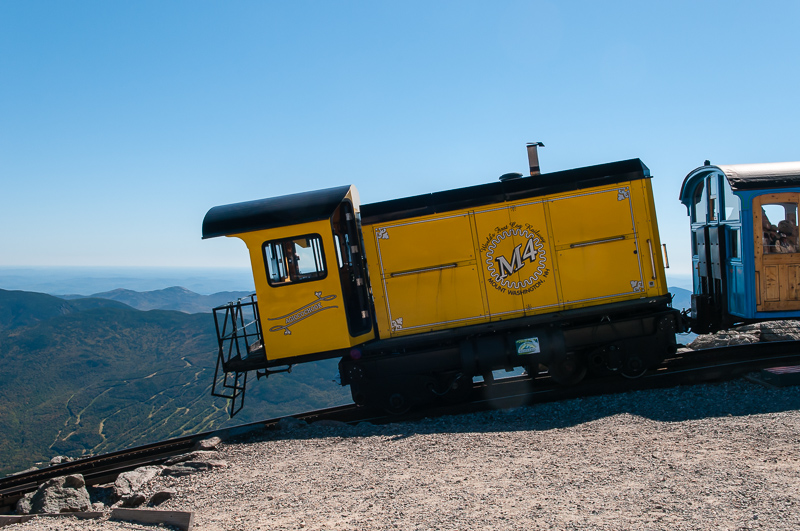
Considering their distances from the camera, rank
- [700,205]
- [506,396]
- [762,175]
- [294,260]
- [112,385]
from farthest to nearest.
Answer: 1. [112,385]
2. [700,205]
3. [506,396]
4. [294,260]
5. [762,175]

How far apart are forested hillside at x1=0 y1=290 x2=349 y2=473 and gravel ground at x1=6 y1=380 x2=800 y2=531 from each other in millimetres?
62897

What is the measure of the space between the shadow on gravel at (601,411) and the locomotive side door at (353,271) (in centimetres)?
187

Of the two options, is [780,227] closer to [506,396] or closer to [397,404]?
[506,396]

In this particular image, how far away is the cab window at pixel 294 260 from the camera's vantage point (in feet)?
28.2

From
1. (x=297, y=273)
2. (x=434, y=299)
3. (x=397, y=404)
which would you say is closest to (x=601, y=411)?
(x=434, y=299)

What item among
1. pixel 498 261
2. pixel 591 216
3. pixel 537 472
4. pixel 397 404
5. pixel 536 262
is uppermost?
pixel 591 216

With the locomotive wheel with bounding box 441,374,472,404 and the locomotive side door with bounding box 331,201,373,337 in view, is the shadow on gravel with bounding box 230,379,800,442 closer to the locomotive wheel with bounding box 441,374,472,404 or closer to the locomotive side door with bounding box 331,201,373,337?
the locomotive wheel with bounding box 441,374,472,404

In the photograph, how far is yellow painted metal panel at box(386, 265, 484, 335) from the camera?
28.9 ft

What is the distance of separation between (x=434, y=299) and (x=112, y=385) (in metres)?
144

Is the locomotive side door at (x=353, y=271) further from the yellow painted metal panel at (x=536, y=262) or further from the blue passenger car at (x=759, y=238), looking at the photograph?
the blue passenger car at (x=759, y=238)

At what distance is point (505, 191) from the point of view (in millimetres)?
8719

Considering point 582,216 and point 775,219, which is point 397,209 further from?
point 775,219

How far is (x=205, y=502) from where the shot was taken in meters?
5.64

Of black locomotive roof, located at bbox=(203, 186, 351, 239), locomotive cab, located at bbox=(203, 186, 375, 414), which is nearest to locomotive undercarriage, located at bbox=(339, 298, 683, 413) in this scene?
locomotive cab, located at bbox=(203, 186, 375, 414)
